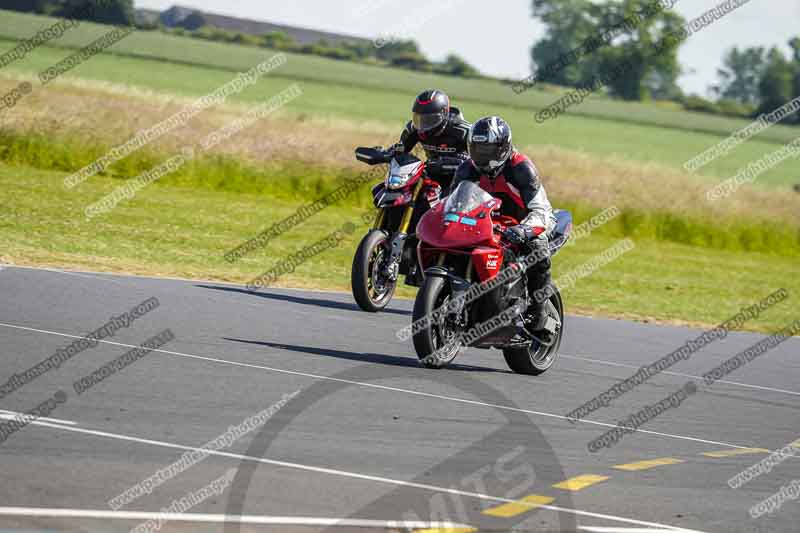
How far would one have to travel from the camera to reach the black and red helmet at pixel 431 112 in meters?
14.1

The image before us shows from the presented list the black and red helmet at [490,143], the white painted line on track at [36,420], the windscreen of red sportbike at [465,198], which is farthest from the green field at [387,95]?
the white painted line on track at [36,420]

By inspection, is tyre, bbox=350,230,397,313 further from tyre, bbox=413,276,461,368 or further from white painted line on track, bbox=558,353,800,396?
tyre, bbox=413,276,461,368

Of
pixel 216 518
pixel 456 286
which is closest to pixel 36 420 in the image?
pixel 216 518

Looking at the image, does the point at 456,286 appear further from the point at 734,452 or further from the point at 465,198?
the point at 734,452

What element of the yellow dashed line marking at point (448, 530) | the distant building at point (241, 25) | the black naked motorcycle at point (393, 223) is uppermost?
the yellow dashed line marking at point (448, 530)

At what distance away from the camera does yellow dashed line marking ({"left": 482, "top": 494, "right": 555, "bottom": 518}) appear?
647 cm

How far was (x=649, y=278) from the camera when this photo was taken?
2417cm

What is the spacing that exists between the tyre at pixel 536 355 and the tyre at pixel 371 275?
8.05 feet

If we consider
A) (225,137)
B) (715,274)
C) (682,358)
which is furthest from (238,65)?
(682,358)

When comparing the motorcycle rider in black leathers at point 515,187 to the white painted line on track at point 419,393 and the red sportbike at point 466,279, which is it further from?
the white painted line on track at point 419,393

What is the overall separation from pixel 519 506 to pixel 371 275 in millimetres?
7430

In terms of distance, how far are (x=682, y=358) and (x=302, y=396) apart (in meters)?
6.62

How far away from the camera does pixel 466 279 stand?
10.5 m

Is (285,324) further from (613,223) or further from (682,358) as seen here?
(613,223)
